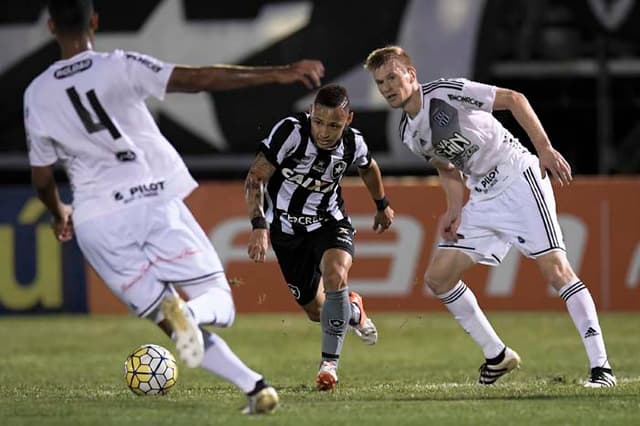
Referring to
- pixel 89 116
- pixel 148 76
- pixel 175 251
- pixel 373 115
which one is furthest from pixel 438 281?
pixel 373 115

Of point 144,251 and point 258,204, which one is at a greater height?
point 144,251

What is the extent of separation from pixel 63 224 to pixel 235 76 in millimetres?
1658

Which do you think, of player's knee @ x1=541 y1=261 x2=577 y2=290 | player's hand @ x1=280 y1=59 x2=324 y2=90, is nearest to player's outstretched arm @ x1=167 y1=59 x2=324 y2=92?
player's hand @ x1=280 y1=59 x2=324 y2=90

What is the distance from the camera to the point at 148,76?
789cm

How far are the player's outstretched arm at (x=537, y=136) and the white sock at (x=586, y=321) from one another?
92cm

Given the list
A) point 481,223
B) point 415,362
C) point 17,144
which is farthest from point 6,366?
point 17,144

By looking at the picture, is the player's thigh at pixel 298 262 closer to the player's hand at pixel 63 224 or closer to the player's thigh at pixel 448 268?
the player's thigh at pixel 448 268

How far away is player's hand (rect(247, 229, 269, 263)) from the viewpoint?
31.1 ft

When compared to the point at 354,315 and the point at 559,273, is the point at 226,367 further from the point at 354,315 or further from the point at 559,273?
the point at 354,315

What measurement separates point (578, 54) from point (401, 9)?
3.29m

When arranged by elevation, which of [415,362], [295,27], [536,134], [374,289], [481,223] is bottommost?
[374,289]

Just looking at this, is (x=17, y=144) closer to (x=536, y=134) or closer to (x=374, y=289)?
(x=374, y=289)

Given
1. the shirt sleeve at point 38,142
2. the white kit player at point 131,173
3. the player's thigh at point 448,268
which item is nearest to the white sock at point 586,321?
the player's thigh at point 448,268

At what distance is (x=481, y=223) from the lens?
996 centimetres
